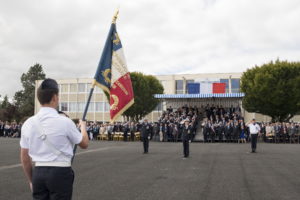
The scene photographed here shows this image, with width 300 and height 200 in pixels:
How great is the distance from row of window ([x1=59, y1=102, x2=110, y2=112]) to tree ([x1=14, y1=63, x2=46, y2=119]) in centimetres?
2087

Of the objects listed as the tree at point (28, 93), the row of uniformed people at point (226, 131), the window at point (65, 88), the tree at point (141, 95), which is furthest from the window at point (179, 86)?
the tree at point (28, 93)

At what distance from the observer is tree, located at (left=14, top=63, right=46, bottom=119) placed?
81688 mm

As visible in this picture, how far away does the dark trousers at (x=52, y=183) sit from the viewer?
9.34 feet

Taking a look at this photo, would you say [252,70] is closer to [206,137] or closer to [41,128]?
[206,137]

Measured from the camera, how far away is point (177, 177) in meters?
8.89

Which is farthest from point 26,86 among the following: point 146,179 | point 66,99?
point 146,179

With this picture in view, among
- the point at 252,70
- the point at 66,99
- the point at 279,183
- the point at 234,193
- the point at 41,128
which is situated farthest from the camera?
the point at 66,99

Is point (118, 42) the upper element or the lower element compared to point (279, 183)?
upper

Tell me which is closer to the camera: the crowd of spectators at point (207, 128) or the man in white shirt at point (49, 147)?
the man in white shirt at point (49, 147)

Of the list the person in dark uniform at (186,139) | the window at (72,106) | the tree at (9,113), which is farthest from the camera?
the tree at (9,113)

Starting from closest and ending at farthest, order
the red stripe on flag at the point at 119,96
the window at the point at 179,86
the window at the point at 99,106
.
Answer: the red stripe on flag at the point at 119,96
the window at the point at 179,86
the window at the point at 99,106

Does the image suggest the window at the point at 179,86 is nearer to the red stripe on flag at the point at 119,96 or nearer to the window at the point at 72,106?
the window at the point at 72,106

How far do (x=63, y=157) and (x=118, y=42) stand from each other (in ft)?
9.81

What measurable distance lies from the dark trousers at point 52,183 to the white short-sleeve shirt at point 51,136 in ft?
0.33
